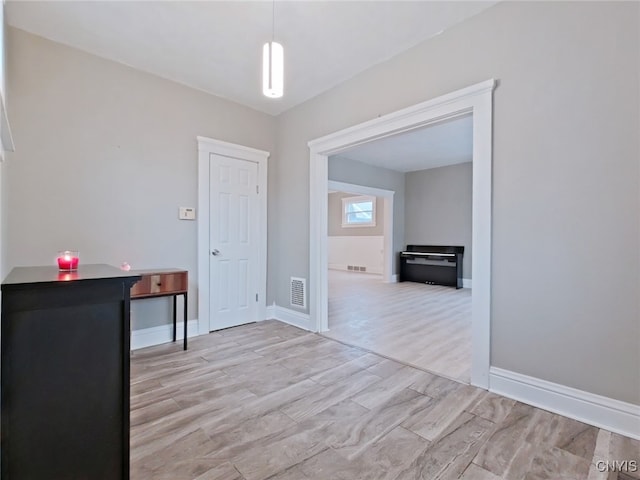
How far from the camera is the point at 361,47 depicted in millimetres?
2648

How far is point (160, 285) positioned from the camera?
285 cm

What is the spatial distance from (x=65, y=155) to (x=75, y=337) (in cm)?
220

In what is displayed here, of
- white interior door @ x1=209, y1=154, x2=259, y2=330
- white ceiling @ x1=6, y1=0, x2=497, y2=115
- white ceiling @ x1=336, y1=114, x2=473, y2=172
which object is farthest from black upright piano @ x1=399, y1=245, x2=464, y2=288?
white ceiling @ x1=6, y1=0, x2=497, y2=115

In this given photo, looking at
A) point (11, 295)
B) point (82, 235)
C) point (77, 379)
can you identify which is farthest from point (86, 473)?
point (82, 235)

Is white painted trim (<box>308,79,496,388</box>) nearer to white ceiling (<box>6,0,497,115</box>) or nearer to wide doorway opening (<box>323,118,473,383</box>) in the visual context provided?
wide doorway opening (<box>323,118,473,383</box>)

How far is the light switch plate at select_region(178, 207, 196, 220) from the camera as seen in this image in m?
3.27

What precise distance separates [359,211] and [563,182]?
747 cm

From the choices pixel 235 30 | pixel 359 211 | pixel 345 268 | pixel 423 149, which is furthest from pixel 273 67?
pixel 345 268

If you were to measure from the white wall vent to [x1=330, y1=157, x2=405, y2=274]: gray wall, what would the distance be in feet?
8.80

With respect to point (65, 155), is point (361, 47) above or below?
above

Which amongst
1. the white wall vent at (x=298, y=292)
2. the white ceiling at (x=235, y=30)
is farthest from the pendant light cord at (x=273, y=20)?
the white wall vent at (x=298, y=292)

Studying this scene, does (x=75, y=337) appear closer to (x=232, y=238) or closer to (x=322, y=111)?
(x=232, y=238)

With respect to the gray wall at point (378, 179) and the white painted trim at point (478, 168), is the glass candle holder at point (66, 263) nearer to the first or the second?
the white painted trim at point (478, 168)

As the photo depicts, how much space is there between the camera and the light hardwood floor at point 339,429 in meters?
1.44
